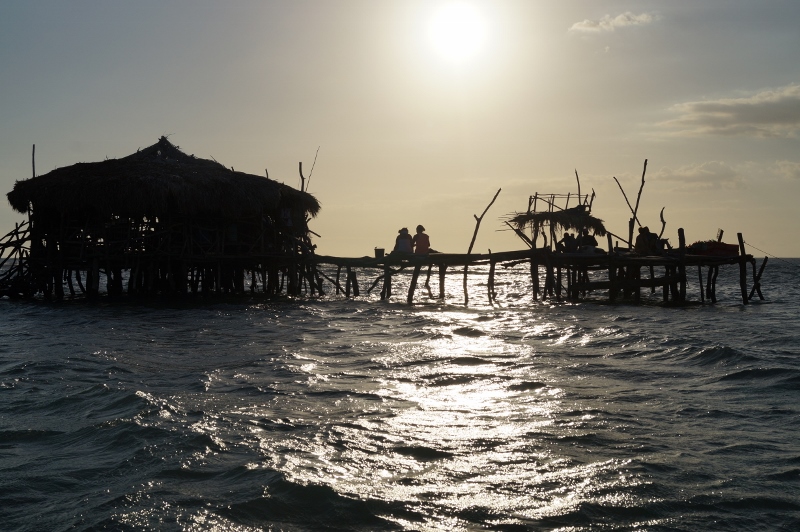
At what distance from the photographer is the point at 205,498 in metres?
5.79

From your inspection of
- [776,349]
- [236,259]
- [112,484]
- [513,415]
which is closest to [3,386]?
[112,484]

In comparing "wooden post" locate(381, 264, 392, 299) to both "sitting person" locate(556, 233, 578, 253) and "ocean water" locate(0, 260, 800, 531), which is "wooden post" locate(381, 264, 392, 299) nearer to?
"sitting person" locate(556, 233, 578, 253)

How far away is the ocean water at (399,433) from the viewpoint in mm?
5582

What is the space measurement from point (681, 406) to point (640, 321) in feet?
34.1

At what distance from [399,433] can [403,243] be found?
1720 centimetres

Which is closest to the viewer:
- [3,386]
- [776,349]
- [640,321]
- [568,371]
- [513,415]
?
[513,415]

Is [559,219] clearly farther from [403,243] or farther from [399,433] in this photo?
[399,433]

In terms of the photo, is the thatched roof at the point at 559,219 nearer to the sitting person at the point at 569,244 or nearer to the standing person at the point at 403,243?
the sitting person at the point at 569,244

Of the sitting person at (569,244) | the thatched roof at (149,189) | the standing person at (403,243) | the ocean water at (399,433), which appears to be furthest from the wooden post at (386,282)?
the ocean water at (399,433)

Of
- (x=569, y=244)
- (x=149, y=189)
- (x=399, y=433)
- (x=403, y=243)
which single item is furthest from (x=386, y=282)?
(x=399, y=433)

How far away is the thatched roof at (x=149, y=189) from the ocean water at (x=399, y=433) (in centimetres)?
907

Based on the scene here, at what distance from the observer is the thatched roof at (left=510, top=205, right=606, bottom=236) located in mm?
29859

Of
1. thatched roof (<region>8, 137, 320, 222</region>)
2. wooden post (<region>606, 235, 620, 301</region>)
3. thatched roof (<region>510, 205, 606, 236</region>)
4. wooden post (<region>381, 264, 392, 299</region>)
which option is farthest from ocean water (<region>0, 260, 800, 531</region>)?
thatched roof (<region>510, 205, 606, 236</region>)

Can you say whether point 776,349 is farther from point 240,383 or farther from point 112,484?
point 112,484
